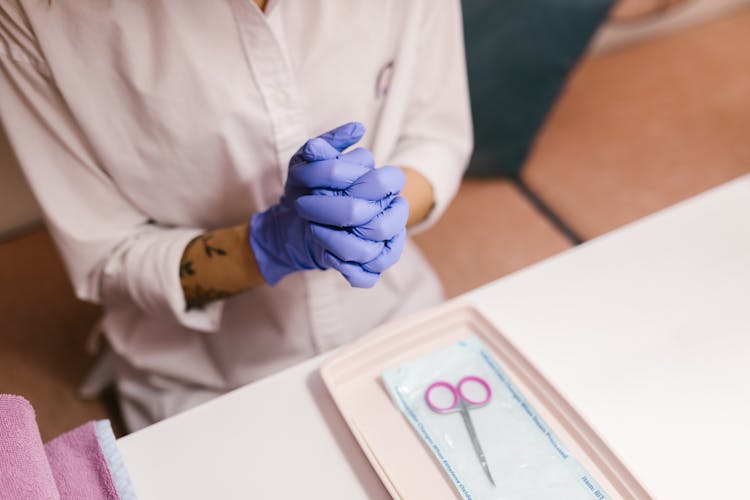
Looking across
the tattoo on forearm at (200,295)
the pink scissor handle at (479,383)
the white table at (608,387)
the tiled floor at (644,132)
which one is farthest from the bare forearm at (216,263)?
the tiled floor at (644,132)

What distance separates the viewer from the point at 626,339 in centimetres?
63

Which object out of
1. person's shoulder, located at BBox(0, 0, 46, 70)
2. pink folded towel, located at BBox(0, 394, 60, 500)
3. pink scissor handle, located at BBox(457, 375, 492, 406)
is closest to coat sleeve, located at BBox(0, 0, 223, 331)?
person's shoulder, located at BBox(0, 0, 46, 70)

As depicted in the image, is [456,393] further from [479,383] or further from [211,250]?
[211,250]

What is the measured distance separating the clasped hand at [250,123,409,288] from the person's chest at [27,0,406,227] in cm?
10

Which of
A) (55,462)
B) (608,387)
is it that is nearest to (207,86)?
(55,462)

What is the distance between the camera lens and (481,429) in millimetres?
562

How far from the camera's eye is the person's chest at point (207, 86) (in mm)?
620

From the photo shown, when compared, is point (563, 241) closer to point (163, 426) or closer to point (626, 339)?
point (626, 339)

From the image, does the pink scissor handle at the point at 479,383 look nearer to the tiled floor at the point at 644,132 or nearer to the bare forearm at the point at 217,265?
the bare forearm at the point at 217,265

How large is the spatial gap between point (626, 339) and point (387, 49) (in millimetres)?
436

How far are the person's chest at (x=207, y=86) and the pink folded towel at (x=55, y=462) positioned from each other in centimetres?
29

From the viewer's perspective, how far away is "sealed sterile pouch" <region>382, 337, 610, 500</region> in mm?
524

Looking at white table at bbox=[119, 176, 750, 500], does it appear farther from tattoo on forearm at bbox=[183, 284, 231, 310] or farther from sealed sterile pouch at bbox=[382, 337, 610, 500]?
tattoo on forearm at bbox=[183, 284, 231, 310]

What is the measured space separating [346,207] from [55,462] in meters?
0.34
